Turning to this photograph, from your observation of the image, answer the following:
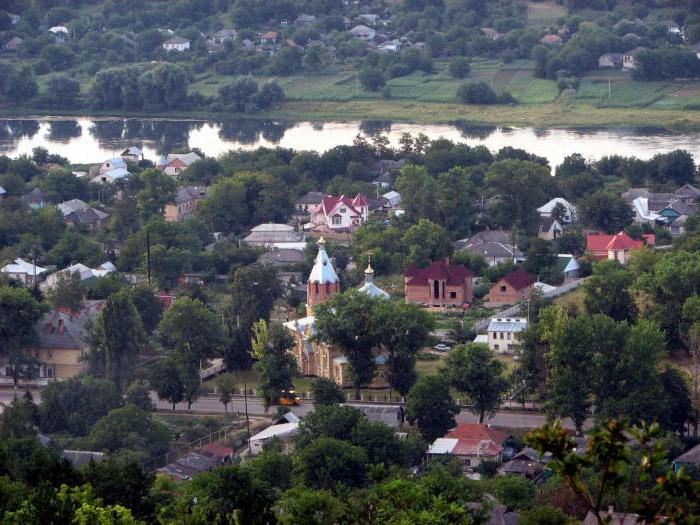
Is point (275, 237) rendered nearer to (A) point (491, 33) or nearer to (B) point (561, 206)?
(B) point (561, 206)

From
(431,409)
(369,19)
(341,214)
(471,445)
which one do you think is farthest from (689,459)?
(369,19)

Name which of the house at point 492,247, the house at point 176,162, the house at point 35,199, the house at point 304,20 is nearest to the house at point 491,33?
the house at point 304,20

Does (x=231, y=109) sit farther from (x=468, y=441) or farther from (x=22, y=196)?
(x=468, y=441)

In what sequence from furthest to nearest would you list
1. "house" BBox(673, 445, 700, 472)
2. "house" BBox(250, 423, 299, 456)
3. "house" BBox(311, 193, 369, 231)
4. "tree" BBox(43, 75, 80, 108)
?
"tree" BBox(43, 75, 80, 108)
"house" BBox(311, 193, 369, 231)
"house" BBox(250, 423, 299, 456)
"house" BBox(673, 445, 700, 472)

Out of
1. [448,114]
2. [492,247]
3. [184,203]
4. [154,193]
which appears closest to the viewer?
[492,247]

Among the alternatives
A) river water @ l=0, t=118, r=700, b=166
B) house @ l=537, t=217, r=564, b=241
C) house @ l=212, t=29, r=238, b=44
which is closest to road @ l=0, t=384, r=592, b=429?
house @ l=537, t=217, r=564, b=241

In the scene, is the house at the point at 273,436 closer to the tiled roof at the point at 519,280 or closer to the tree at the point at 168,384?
the tree at the point at 168,384

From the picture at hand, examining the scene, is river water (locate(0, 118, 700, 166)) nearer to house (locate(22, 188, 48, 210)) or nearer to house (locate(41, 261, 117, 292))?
house (locate(22, 188, 48, 210))
